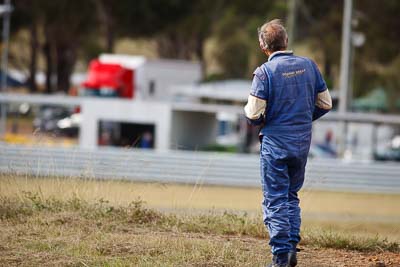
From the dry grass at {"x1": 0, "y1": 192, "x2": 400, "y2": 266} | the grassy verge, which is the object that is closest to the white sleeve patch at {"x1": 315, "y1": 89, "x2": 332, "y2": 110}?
the dry grass at {"x1": 0, "y1": 192, "x2": 400, "y2": 266}

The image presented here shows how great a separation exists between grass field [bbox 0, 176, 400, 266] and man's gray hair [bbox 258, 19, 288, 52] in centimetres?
166

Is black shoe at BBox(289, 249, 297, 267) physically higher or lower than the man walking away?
lower

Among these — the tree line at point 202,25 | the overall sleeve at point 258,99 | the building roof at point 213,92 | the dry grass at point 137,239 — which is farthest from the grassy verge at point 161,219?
the tree line at point 202,25

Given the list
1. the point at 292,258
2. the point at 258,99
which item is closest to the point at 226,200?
the point at 292,258

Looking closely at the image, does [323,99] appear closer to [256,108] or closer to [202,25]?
[256,108]

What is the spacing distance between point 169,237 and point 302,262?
1301 mm

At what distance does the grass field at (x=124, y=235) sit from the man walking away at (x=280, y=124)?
0.47m

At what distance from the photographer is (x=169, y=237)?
8.05 metres

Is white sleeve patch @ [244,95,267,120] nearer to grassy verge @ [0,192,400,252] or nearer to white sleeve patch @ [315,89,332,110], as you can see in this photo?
white sleeve patch @ [315,89,332,110]

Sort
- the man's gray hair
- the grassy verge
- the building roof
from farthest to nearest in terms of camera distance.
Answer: the building roof < the grassy verge < the man's gray hair

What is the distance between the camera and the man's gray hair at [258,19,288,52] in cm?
678

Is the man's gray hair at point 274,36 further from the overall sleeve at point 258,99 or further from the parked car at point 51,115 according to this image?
the parked car at point 51,115

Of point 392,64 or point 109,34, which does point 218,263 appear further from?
point 109,34

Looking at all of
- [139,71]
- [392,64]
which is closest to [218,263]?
[139,71]
